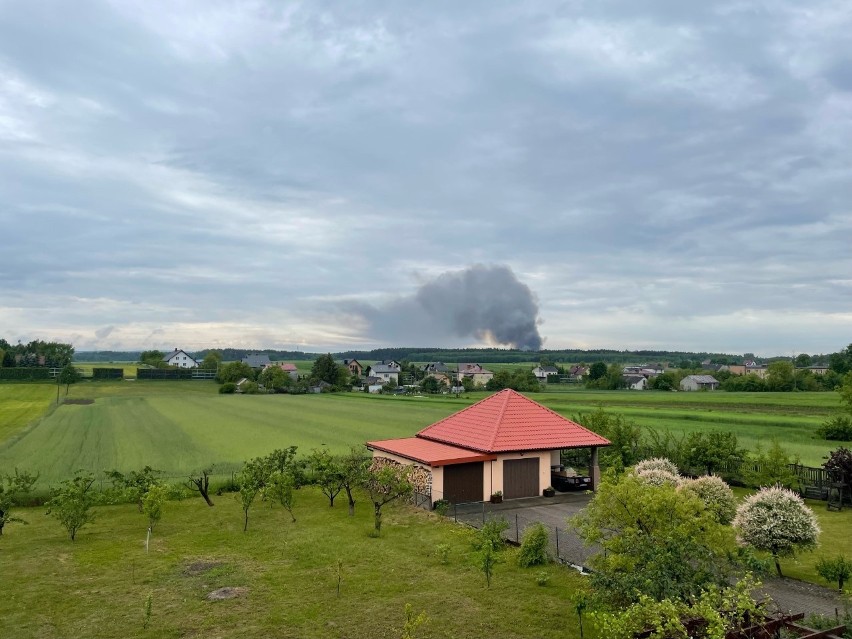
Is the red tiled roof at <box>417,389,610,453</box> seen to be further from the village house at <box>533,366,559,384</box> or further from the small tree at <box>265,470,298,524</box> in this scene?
the village house at <box>533,366,559,384</box>

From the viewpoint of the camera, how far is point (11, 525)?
78.9 feet

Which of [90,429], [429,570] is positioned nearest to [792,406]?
[429,570]

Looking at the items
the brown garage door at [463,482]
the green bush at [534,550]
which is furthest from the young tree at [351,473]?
the green bush at [534,550]

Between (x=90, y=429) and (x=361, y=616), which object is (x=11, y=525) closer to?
(x=361, y=616)

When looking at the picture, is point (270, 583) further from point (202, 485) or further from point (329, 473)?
point (202, 485)

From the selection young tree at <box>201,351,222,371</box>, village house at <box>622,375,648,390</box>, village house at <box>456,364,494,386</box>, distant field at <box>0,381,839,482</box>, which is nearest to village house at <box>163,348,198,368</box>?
young tree at <box>201,351,222,371</box>

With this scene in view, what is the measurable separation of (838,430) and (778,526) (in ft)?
103

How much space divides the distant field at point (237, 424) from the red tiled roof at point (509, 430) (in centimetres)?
1275

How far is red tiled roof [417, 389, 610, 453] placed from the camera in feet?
92.7

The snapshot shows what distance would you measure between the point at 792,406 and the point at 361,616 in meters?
62.4

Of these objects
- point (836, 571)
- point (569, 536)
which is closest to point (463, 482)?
point (569, 536)

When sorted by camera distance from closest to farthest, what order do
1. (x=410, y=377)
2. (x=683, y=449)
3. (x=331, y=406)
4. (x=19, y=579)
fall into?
(x=19, y=579)
(x=683, y=449)
(x=331, y=406)
(x=410, y=377)

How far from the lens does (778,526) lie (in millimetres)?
17047

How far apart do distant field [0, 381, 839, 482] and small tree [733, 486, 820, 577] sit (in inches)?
739
